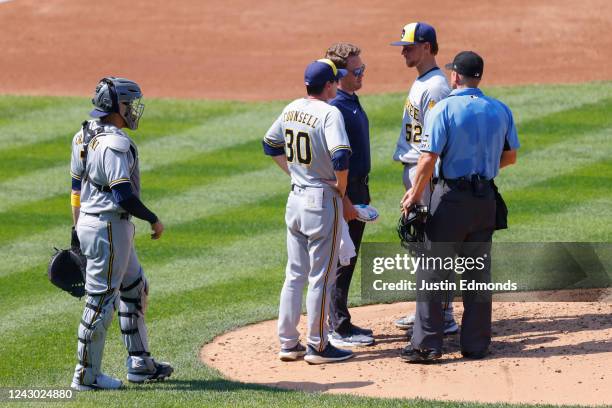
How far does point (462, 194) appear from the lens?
7.38 m

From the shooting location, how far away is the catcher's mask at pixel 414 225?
24.3ft

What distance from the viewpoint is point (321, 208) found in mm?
7387

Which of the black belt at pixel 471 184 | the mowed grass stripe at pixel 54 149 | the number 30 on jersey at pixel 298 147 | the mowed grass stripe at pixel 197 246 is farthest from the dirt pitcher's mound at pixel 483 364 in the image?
the mowed grass stripe at pixel 54 149

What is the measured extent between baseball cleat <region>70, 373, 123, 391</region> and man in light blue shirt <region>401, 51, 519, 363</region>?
1.91m

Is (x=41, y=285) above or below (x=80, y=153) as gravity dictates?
below

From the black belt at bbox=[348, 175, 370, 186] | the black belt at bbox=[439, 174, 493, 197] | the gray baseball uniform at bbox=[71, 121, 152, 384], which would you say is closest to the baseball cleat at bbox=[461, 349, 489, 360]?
the black belt at bbox=[439, 174, 493, 197]

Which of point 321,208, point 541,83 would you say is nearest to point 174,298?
point 321,208

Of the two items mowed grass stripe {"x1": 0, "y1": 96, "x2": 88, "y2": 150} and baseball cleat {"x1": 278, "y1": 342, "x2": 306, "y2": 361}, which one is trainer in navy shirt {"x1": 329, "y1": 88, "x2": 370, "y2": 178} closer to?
baseball cleat {"x1": 278, "y1": 342, "x2": 306, "y2": 361}

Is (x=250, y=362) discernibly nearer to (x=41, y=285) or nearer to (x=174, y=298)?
(x=174, y=298)

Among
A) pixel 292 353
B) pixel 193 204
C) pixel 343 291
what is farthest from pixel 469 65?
pixel 193 204

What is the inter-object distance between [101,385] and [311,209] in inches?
68.0

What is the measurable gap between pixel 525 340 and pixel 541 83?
10778 millimetres

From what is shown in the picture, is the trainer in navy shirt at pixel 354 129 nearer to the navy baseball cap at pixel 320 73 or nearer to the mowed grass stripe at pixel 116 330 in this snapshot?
the navy baseball cap at pixel 320 73

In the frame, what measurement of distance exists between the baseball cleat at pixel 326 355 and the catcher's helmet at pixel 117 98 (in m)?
1.93
